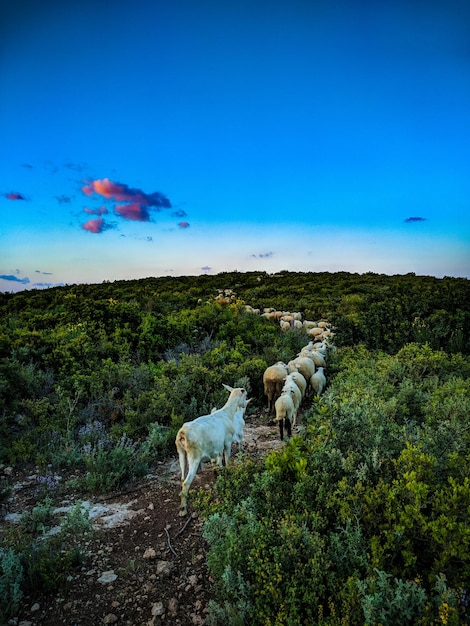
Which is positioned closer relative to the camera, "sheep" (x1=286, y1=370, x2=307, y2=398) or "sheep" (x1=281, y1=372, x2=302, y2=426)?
"sheep" (x1=281, y1=372, x2=302, y2=426)

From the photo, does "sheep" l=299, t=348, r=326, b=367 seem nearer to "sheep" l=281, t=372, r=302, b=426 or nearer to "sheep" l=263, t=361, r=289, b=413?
"sheep" l=263, t=361, r=289, b=413

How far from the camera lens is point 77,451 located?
6.14 metres

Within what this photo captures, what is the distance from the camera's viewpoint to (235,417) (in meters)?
6.00

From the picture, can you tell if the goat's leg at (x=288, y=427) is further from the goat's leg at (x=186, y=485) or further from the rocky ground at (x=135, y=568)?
the goat's leg at (x=186, y=485)

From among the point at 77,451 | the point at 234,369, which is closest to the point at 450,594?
the point at 77,451

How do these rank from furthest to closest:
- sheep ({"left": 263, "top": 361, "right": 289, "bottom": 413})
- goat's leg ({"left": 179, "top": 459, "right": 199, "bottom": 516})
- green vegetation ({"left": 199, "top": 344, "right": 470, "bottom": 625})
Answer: sheep ({"left": 263, "top": 361, "right": 289, "bottom": 413})
goat's leg ({"left": 179, "top": 459, "right": 199, "bottom": 516})
green vegetation ({"left": 199, "top": 344, "right": 470, "bottom": 625})

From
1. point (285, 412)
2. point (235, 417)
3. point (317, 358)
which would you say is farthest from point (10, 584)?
point (317, 358)

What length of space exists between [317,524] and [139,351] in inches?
323

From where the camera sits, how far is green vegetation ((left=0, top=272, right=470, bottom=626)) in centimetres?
288

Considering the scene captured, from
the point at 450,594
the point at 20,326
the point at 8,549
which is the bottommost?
the point at 8,549

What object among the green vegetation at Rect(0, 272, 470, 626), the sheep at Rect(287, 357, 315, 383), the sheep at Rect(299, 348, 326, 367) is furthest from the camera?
the sheep at Rect(299, 348, 326, 367)

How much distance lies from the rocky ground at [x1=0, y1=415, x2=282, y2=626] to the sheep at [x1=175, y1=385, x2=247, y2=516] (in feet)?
1.23

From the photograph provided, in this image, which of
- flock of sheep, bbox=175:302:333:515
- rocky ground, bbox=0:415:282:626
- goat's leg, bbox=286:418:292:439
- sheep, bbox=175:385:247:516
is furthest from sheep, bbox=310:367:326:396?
rocky ground, bbox=0:415:282:626

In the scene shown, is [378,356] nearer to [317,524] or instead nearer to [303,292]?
[317,524]
